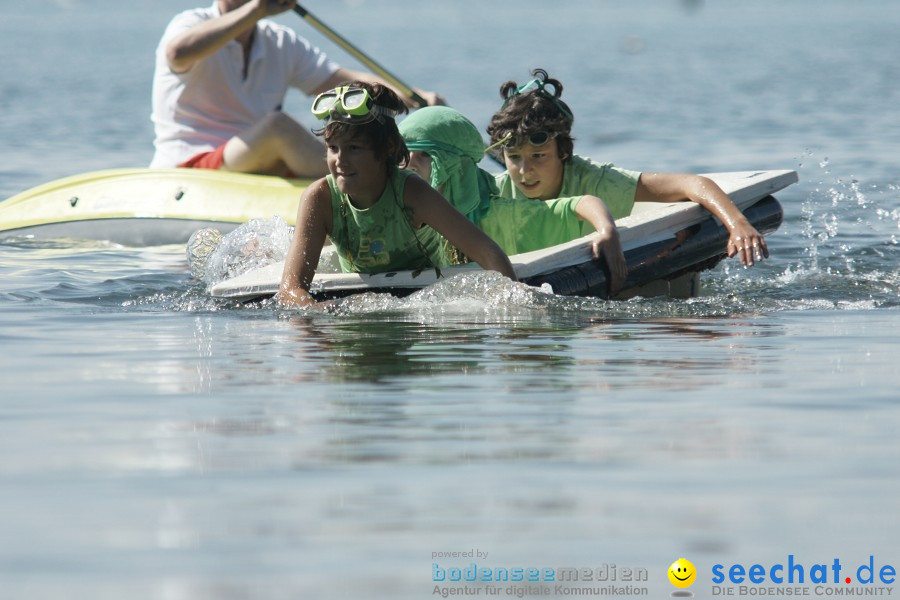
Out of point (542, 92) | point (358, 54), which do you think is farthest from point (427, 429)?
point (358, 54)

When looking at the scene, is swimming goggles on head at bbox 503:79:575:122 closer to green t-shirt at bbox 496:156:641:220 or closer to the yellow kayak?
green t-shirt at bbox 496:156:641:220

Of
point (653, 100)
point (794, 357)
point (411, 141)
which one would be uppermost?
point (653, 100)

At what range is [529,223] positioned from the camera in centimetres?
629

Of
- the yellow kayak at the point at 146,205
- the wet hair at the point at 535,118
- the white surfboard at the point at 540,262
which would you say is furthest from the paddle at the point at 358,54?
the white surfboard at the point at 540,262

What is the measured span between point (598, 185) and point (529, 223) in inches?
20.6

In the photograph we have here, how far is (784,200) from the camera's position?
1148 cm

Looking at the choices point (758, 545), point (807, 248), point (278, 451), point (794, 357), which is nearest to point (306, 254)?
point (794, 357)

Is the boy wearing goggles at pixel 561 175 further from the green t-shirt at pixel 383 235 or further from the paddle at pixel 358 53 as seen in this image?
the paddle at pixel 358 53

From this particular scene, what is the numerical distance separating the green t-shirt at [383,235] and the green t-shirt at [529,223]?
1.01 ft

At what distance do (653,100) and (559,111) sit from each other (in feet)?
57.3

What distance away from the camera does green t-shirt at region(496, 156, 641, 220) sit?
665 cm

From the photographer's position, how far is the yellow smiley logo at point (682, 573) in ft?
8.83

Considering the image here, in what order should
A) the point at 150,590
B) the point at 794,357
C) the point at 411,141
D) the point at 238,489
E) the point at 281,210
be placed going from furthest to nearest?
1. the point at 281,210
2. the point at 411,141
3. the point at 794,357
4. the point at 238,489
5. the point at 150,590

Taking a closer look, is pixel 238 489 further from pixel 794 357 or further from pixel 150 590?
pixel 794 357
